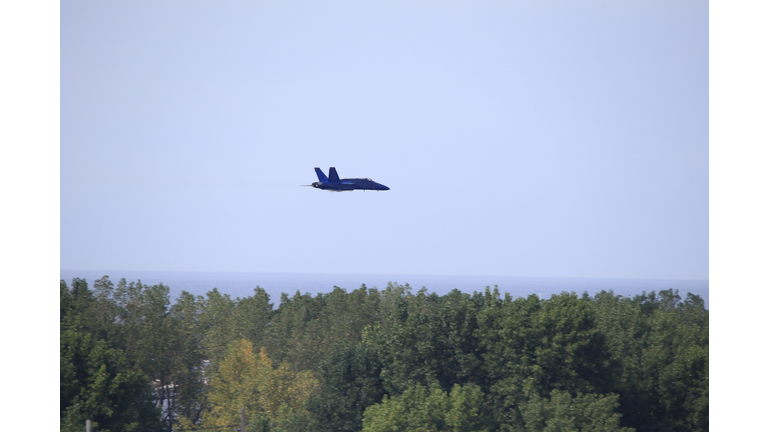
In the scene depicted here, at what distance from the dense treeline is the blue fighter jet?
9632 millimetres

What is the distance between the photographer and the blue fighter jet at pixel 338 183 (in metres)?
34.0

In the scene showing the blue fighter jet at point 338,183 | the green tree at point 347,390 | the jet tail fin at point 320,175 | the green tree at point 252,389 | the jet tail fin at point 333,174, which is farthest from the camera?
the green tree at point 252,389

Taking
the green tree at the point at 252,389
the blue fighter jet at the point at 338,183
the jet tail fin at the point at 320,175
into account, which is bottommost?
the green tree at the point at 252,389

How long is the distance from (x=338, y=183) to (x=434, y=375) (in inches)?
510

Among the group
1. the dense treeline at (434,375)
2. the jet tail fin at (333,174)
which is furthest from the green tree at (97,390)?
the jet tail fin at (333,174)

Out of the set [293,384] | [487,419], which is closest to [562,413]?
[487,419]

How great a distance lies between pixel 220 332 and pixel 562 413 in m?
35.2

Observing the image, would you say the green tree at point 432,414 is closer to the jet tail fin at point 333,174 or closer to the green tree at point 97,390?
the jet tail fin at point 333,174

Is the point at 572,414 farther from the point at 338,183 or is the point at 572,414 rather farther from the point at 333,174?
the point at 333,174

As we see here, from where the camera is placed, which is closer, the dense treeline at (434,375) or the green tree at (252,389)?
the dense treeline at (434,375)

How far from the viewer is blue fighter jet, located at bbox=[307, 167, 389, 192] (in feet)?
111

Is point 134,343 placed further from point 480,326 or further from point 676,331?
point 676,331

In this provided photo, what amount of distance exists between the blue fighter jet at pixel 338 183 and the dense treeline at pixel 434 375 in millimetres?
9632

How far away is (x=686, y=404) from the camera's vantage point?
115 ft
